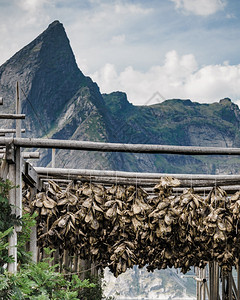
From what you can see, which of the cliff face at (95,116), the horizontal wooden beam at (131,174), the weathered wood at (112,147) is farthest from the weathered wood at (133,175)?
the cliff face at (95,116)

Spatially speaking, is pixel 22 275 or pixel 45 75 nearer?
pixel 22 275

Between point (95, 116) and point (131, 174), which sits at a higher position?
point (95, 116)

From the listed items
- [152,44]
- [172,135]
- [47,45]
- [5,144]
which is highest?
[152,44]

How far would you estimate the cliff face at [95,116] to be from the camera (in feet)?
340

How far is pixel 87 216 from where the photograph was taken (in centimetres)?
311

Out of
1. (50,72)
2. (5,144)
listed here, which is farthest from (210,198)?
(50,72)

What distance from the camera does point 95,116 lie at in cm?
10650

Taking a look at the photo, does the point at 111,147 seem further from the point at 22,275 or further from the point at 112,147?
the point at 22,275

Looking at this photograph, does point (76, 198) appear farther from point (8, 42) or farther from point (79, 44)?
point (79, 44)

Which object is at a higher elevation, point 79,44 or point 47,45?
point 79,44

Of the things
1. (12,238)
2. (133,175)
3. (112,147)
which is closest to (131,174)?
(133,175)

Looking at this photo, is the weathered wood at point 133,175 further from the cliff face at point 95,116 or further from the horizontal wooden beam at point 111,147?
the cliff face at point 95,116

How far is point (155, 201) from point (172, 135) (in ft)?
441

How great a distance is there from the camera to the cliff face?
104 metres
